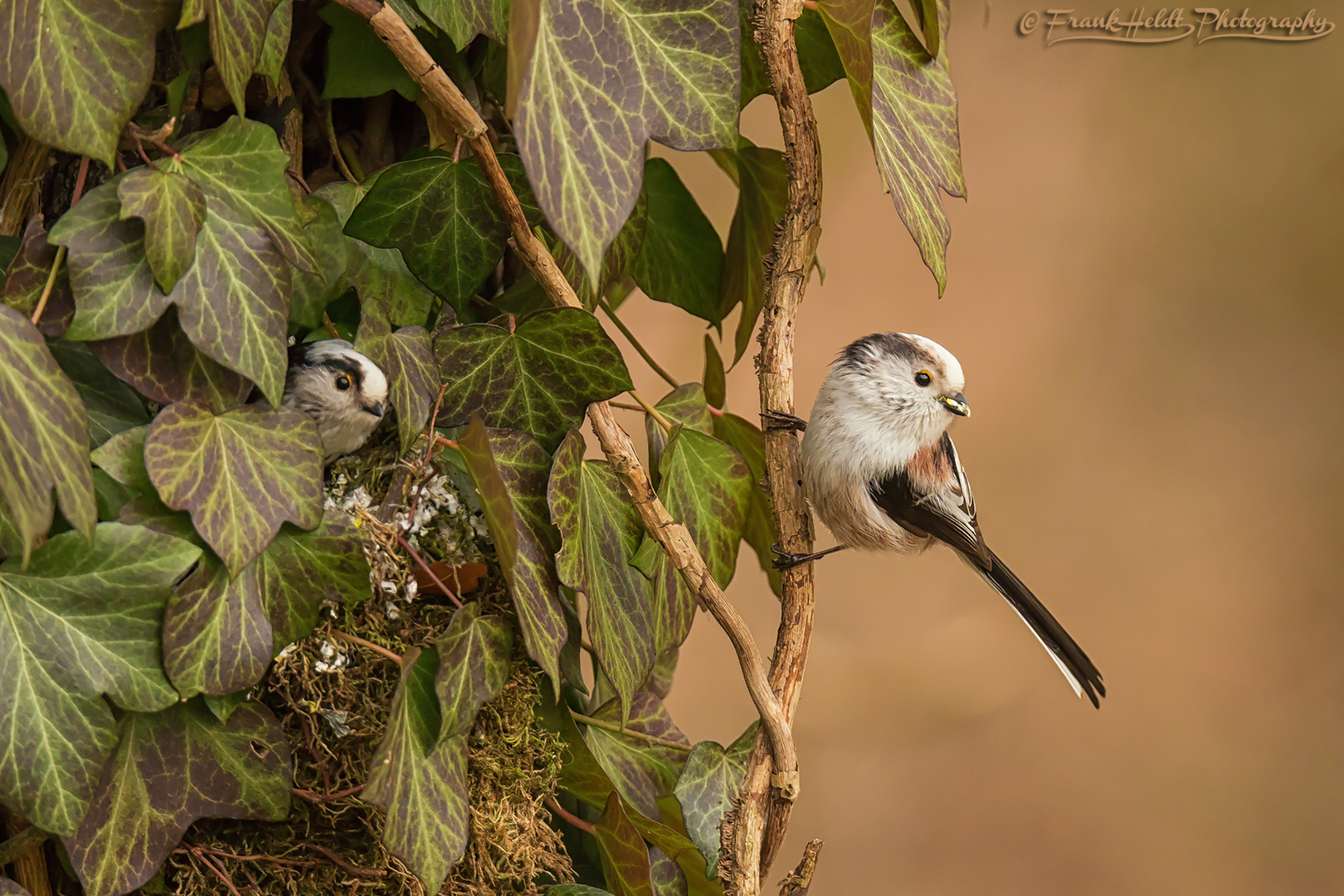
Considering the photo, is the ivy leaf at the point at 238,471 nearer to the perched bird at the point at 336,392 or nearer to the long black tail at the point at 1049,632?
the perched bird at the point at 336,392

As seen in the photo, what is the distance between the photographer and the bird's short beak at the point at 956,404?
820mm

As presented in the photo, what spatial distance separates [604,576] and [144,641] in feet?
0.71

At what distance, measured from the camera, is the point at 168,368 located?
0.45m

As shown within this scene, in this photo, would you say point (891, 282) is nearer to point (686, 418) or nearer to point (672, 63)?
point (686, 418)

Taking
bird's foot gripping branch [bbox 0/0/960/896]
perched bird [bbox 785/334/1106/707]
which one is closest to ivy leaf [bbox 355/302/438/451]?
bird's foot gripping branch [bbox 0/0/960/896]

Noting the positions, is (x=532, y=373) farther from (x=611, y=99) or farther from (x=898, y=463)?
(x=898, y=463)

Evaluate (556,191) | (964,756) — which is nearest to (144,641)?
(556,191)

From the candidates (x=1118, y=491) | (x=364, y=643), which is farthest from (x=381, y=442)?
(x=1118, y=491)

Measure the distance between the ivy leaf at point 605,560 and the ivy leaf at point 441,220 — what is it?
0.11 m

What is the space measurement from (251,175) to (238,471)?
136 mm

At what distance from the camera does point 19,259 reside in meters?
0.43

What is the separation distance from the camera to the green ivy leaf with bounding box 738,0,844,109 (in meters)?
0.62

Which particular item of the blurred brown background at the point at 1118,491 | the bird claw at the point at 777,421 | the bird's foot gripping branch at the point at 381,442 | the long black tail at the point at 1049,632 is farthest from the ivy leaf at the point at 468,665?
the blurred brown background at the point at 1118,491

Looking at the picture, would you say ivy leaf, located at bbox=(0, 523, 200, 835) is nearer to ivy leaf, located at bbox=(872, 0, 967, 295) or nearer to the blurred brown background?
ivy leaf, located at bbox=(872, 0, 967, 295)
